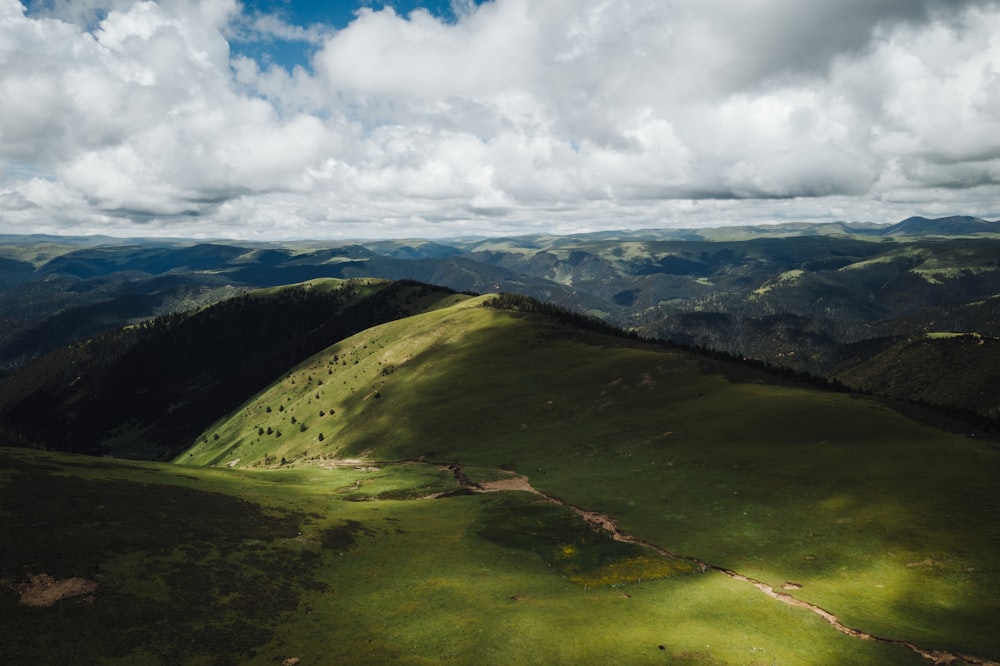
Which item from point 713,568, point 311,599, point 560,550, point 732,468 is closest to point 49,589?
point 311,599

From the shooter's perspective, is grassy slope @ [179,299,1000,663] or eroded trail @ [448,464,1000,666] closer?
eroded trail @ [448,464,1000,666]

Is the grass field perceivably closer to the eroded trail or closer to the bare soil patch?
the eroded trail

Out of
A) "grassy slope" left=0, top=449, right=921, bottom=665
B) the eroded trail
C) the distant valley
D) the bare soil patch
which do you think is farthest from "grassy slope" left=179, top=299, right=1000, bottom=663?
the bare soil patch

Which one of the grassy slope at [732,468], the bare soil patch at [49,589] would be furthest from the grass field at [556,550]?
the bare soil patch at [49,589]

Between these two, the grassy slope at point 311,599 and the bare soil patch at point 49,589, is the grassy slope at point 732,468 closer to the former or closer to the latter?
the grassy slope at point 311,599

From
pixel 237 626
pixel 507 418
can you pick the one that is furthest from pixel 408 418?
pixel 237 626
